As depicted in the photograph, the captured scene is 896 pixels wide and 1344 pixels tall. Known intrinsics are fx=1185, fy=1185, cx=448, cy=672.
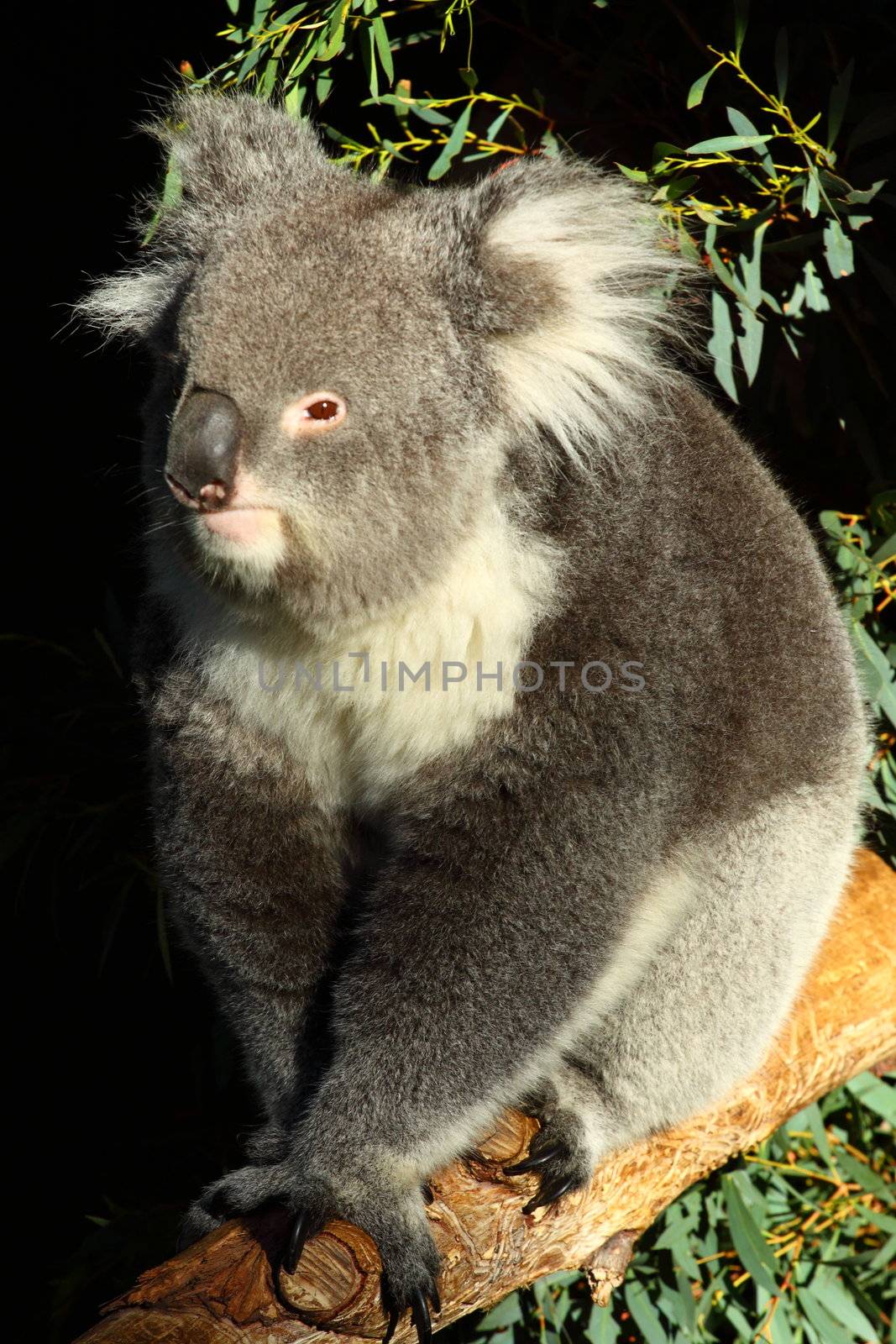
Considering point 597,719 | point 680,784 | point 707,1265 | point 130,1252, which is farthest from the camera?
point 707,1265

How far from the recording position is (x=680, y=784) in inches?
66.7

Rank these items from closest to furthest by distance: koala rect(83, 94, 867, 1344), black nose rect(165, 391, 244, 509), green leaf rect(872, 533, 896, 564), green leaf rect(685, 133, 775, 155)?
black nose rect(165, 391, 244, 509)
koala rect(83, 94, 867, 1344)
green leaf rect(685, 133, 775, 155)
green leaf rect(872, 533, 896, 564)

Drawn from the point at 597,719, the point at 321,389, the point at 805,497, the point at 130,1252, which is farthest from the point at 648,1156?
the point at 805,497

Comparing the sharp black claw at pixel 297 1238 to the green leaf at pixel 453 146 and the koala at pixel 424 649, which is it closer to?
the koala at pixel 424 649

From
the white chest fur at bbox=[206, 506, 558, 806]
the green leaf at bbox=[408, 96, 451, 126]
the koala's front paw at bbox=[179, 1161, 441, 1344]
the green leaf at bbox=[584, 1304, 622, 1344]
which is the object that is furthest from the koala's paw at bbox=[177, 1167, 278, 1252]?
the green leaf at bbox=[408, 96, 451, 126]

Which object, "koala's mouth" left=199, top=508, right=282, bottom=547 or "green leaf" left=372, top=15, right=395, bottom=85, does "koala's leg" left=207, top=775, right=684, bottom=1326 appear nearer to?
"koala's mouth" left=199, top=508, right=282, bottom=547

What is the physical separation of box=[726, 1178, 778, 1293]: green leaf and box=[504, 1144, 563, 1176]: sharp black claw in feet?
2.81

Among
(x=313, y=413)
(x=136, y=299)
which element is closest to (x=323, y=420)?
(x=313, y=413)

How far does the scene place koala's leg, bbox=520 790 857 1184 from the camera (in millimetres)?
1828

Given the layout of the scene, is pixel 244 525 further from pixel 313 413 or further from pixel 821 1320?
pixel 821 1320

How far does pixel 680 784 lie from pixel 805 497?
4.57 ft

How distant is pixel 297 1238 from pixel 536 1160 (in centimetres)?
41

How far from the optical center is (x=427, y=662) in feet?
5.24

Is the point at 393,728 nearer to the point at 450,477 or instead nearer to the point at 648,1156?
the point at 450,477
